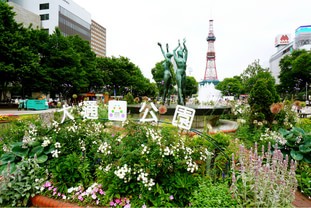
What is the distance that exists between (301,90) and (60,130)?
182 ft

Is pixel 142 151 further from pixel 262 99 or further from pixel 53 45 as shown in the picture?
pixel 53 45

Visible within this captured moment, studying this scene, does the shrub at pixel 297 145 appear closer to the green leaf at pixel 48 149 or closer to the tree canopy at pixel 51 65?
the green leaf at pixel 48 149

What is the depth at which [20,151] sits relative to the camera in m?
3.93

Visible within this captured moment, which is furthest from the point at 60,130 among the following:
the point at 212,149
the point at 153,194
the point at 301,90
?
the point at 301,90

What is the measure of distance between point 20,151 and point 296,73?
5154 centimetres

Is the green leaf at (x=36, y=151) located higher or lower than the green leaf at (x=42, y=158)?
higher

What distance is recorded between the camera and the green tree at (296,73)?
4122cm

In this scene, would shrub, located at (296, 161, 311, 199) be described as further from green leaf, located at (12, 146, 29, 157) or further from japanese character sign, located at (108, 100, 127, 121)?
green leaf, located at (12, 146, 29, 157)

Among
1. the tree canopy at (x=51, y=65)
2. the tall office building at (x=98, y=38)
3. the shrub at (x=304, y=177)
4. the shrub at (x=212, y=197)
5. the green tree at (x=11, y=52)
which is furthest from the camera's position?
the tall office building at (x=98, y=38)

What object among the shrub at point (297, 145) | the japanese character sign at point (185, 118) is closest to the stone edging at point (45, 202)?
the japanese character sign at point (185, 118)

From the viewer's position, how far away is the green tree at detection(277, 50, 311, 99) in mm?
41219

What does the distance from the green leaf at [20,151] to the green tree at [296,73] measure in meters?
43.7

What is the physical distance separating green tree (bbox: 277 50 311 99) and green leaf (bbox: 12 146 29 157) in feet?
143

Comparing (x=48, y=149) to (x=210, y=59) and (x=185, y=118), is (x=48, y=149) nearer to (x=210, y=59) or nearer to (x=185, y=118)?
(x=185, y=118)
